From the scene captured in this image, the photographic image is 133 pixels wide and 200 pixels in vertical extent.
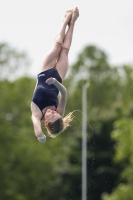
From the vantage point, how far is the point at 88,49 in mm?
63594

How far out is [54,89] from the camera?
1475cm

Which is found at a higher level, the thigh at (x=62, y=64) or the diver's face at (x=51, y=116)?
the thigh at (x=62, y=64)

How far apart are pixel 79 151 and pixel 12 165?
7350 mm

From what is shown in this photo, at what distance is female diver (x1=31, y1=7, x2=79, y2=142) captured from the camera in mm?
14117

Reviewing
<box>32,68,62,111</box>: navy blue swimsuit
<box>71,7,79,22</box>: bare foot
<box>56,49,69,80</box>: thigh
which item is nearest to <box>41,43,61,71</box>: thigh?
<box>56,49,69,80</box>: thigh

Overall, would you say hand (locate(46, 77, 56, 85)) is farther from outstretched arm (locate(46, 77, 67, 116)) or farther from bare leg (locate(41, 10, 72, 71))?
bare leg (locate(41, 10, 72, 71))

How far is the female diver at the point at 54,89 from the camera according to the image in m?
14.1

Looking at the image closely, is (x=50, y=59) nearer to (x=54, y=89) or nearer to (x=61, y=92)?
(x=54, y=89)

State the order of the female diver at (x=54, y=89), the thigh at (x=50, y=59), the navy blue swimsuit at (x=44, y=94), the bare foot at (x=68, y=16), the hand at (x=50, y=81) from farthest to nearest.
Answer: the bare foot at (x=68, y=16), the thigh at (x=50, y=59), the navy blue swimsuit at (x=44, y=94), the female diver at (x=54, y=89), the hand at (x=50, y=81)

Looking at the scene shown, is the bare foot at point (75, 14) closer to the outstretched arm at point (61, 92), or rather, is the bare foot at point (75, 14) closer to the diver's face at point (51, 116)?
the outstretched arm at point (61, 92)

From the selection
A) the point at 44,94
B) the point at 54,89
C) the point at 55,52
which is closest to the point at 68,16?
the point at 55,52

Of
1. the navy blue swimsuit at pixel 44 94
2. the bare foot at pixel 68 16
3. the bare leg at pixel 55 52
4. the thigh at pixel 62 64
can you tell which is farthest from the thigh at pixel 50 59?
the bare foot at pixel 68 16

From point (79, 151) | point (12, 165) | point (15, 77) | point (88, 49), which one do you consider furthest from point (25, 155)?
point (88, 49)

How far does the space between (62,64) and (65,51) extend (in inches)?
13.7
